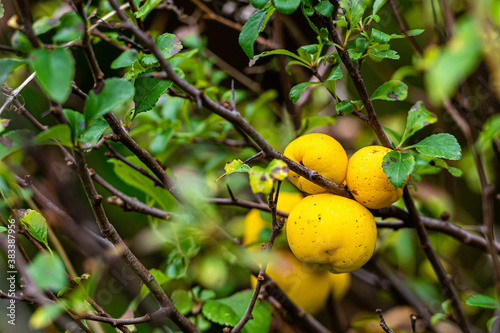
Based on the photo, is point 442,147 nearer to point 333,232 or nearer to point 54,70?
point 333,232

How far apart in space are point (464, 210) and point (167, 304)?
1029mm

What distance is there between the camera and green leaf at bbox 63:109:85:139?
405 mm

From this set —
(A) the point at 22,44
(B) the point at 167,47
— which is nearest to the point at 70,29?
(A) the point at 22,44

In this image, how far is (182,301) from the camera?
705 mm

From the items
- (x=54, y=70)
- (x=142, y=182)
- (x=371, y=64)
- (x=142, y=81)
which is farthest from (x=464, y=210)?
(x=54, y=70)

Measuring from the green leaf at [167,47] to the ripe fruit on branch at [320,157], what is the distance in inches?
7.6

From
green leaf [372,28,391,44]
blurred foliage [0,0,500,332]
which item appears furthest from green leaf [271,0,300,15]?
green leaf [372,28,391,44]

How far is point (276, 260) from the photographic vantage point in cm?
73

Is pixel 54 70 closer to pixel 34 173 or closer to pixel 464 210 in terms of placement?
pixel 34 173

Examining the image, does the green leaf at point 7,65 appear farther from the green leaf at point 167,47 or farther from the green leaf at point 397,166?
the green leaf at point 397,166

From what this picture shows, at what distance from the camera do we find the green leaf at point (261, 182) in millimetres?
416

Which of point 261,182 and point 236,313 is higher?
point 261,182

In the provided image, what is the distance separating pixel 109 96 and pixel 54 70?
0.07 metres

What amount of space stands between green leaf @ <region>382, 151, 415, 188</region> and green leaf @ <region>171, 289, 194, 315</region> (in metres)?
0.40
